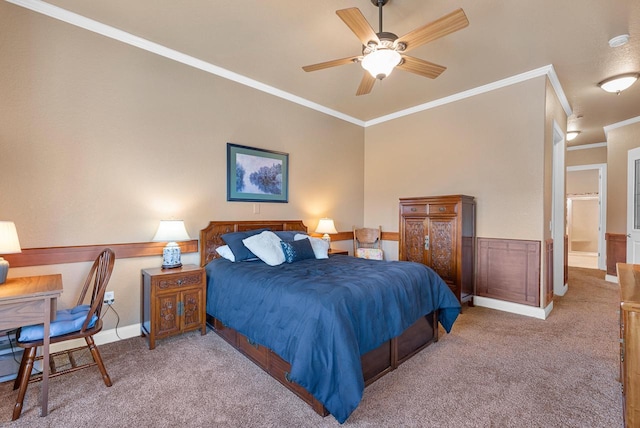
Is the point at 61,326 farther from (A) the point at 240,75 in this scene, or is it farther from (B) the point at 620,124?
(B) the point at 620,124

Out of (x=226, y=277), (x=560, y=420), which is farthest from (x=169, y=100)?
(x=560, y=420)

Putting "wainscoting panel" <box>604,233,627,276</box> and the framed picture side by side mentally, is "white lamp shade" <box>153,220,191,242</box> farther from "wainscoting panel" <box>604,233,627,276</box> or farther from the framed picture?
"wainscoting panel" <box>604,233,627,276</box>

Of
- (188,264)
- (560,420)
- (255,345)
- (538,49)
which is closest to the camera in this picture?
(560,420)

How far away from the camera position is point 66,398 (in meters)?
2.02

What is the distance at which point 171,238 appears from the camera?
295cm

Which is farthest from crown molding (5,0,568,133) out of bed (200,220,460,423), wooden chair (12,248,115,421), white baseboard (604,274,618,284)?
white baseboard (604,274,618,284)

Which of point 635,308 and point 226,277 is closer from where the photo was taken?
point 635,308

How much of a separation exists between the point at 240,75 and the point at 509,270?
4.32 metres

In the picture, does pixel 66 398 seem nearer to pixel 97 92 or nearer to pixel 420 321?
pixel 97 92

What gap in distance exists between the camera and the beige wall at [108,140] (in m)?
2.48

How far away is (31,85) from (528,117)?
5217 millimetres

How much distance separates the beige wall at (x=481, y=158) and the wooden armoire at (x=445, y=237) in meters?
0.37

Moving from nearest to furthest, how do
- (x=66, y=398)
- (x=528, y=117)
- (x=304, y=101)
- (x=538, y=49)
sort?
1. (x=66, y=398)
2. (x=538, y=49)
3. (x=528, y=117)
4. (x=304, y=101)

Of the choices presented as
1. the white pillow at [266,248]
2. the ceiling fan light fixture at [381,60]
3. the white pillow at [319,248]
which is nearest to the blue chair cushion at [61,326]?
the white pillow at [266,248]
